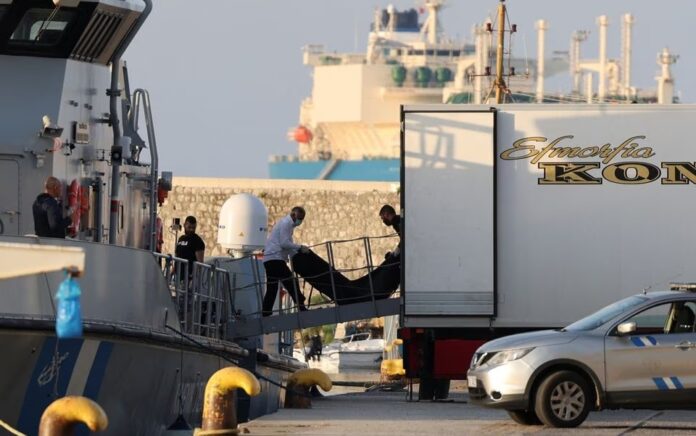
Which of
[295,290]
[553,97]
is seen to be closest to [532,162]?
[295,290]

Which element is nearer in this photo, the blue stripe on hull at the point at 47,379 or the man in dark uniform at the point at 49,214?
the blue stripe on hull at the point at 47,379

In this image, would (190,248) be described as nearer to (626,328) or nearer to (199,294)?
(199,294)

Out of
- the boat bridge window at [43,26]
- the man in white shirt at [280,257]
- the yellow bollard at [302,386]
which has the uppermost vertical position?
the boat bridge window at [43,26]

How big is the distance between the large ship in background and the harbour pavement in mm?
93294

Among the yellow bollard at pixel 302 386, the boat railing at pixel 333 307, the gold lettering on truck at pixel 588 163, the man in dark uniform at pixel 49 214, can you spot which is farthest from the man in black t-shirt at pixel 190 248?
the man in dark uniform at pixel 49 214

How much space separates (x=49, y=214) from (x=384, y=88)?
108 m

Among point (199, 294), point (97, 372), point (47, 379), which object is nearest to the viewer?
point (47, 379)

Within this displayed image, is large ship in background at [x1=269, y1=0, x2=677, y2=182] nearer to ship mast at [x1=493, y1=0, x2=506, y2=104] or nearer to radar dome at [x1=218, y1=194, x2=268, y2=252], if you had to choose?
ship mast at [x1=493, y1=0, x2=506, y2=104]

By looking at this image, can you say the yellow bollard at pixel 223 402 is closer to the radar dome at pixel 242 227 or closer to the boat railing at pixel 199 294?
the boat railing at pixel 199 294

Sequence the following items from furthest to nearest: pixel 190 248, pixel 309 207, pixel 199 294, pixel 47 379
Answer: pixel 309 207 → pixel 190 248 → pixel 199 294 → pixel 47 379

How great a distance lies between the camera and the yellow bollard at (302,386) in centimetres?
2033

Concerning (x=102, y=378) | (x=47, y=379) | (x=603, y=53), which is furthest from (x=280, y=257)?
(x=603, y=53)

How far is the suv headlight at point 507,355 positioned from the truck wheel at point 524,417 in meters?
0.48

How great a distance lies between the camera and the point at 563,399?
1616 cm
